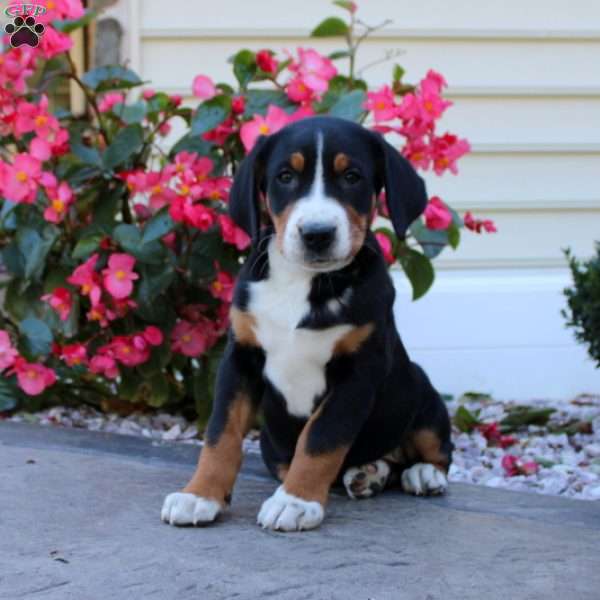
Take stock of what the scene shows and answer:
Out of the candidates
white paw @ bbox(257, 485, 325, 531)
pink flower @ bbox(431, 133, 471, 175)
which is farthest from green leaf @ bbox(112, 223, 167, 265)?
white paw @ bbox(257, 485, 325, 531)

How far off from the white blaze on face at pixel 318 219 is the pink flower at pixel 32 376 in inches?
73.0

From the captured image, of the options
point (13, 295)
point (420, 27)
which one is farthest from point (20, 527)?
point (420, 27)

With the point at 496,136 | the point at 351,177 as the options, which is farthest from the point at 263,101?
the point at 496,136

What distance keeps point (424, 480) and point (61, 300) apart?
5.55 feet

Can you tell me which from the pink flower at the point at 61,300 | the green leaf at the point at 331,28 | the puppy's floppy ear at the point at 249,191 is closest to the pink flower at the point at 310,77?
the green leaf at the point at 331,28

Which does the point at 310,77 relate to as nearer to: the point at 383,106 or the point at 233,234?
the point at 383,106

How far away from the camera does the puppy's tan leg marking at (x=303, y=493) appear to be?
119 inches

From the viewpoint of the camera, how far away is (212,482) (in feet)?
10.2

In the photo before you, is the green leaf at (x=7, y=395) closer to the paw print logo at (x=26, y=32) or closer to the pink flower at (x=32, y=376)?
the pink flower at (x=32, y=376)

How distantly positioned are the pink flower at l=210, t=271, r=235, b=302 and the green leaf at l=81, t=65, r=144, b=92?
87cm

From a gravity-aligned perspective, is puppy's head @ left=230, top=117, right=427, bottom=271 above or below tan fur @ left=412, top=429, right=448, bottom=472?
above

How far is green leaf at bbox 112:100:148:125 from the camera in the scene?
4750 mm

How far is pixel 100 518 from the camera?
3.16 m

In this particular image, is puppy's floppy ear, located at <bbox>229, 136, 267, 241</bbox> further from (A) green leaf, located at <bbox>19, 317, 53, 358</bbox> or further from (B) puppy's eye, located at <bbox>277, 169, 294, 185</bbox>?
(A) green leaf, located at <bbox>19, 317, 53, 358</bbox>
